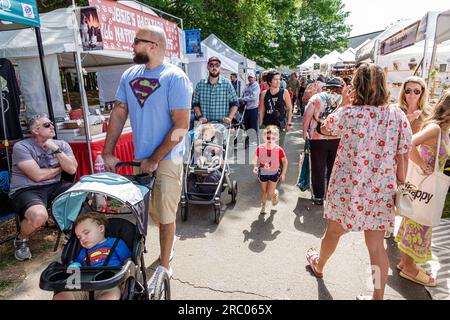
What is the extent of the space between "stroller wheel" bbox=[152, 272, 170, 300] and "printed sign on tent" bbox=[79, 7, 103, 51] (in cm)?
401

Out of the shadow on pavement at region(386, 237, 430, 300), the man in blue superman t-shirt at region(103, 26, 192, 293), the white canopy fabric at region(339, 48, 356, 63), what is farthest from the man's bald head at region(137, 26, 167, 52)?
the white canopy fabric at region(339, 48, 356, 63)

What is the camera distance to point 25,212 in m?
3.38

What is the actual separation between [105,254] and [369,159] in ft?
6.50

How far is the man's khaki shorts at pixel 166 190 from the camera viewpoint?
8.97ft

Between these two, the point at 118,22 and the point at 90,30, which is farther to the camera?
the point at 118,22

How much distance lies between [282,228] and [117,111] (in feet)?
8.30

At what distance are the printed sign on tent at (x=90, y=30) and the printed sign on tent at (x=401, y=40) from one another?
5.55 m

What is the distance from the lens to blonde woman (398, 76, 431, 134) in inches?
138

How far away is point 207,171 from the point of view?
454cm

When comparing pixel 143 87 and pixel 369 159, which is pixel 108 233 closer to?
pixel 143 87

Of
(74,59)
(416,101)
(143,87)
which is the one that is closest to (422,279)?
(416,101)

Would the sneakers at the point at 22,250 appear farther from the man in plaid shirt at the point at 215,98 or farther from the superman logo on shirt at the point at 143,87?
the man in plaid shirt at the point at 215,98

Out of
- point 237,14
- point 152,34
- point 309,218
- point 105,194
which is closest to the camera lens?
point 105,194

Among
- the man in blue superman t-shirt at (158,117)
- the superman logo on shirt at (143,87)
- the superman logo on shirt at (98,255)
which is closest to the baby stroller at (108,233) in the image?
the superman logo on shirt at (98,255)
